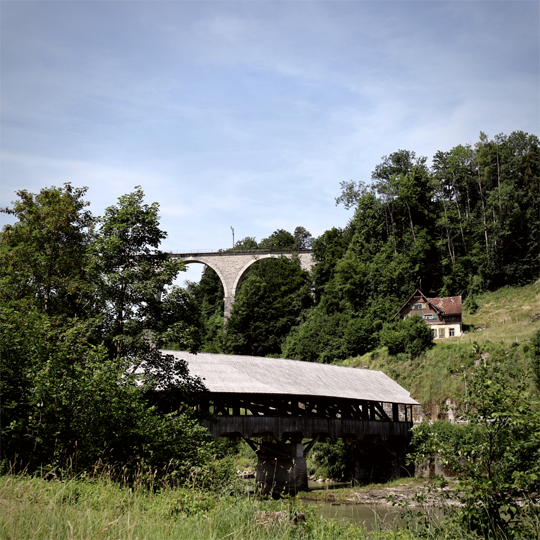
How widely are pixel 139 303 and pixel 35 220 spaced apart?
24.5 ft

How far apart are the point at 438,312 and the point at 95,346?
29407 millimetres

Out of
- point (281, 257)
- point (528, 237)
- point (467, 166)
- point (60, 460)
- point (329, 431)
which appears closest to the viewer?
point (60, 460)

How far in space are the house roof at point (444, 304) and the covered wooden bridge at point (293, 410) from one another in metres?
13.9

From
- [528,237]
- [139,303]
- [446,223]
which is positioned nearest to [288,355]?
[446,223]

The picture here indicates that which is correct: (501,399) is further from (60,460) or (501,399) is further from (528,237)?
(528,237)

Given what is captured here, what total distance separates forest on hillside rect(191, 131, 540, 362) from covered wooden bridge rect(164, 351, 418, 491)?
12956 mm

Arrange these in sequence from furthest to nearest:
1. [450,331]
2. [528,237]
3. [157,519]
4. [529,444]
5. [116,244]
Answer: [528,237], [450,331], [116,244], [529,444], [157,519]

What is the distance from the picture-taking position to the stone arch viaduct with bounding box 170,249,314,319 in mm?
53406

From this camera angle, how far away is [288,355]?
139ft

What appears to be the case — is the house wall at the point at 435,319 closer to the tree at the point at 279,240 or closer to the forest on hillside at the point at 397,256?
the forest on hillside at the point at 397,256

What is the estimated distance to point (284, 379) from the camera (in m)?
17.9

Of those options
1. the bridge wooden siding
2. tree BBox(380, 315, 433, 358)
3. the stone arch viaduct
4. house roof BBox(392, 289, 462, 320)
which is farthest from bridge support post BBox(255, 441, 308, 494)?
the stone arch viaduct

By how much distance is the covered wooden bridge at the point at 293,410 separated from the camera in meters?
16.3

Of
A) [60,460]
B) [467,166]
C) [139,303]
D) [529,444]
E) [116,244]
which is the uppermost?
[467,166]
